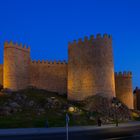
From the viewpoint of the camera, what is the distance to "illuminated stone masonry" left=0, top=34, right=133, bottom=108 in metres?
40.5

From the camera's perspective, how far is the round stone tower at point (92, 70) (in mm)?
40281

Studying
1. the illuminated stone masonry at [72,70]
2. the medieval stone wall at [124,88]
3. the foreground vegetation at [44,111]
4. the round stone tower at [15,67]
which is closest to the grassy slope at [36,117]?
the foreground vegetation at [44,111]

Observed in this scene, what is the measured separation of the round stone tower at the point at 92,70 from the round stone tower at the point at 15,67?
22.3 ft

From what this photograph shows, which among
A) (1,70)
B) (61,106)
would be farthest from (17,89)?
(61,106)

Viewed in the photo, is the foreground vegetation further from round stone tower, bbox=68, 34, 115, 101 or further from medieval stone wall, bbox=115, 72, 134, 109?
medieval stone wall, bbox=115, 72, 134, 109

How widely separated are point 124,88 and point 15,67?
17693 mm

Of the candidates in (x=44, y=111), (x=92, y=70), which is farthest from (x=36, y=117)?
(x=92, y=70)

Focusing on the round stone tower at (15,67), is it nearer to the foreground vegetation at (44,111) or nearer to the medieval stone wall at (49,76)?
the medieval stone wall at (49,76)

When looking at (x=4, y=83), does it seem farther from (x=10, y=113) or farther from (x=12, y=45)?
(x=10, y=113)

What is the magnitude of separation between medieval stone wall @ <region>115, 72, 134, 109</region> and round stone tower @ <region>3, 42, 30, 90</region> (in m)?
14.6

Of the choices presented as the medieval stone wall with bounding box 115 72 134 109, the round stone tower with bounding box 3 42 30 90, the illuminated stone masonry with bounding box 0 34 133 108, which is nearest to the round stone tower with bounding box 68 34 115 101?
the illuminated stone masonry with bounding box 0 34 133 108

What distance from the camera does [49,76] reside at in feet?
152

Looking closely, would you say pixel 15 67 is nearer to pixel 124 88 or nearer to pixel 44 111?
pixel 44 111

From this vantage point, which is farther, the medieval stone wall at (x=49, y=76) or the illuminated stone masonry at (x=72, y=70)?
the medieval stone wall at (x=49, y=76)
